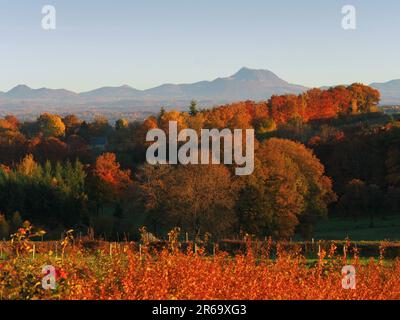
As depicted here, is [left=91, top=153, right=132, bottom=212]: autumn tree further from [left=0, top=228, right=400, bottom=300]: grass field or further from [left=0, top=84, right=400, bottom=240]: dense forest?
[left=0, top=228, right=400, bottom=300]: grass field

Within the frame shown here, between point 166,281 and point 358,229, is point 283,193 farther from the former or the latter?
point 166,281

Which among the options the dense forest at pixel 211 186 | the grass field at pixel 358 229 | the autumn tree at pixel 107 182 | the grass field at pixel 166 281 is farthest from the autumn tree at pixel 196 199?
the grass field at pixel 166 281

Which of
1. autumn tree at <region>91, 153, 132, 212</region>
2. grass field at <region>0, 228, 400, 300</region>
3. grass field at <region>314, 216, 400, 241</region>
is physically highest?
grass field at <region>0, 228, 400, 300</region>

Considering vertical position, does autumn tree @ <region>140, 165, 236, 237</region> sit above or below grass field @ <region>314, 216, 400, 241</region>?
above

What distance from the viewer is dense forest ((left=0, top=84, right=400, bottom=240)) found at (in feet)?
140

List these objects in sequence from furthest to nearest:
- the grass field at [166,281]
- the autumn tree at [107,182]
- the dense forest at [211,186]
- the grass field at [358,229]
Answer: the autumn tree at [107,182] < the dense forest at [211,186] < the grass field at [358,229] < the grass field at [166,281]

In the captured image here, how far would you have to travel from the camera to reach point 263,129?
81.6 metres

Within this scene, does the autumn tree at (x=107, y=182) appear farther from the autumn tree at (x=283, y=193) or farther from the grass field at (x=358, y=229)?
the grass field at (x=358, y=229)

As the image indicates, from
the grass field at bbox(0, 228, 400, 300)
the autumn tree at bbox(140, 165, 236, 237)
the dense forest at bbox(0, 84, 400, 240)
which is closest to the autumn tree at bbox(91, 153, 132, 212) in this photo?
the dense forest at bbox(0, 84, 400, 240)

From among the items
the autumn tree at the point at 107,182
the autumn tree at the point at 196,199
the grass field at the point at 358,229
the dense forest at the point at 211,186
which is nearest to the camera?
the autumn tree at the point at 196,199

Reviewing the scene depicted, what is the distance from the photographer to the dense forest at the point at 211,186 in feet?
140

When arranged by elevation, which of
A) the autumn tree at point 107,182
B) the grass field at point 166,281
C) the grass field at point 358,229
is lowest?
the grass field at point 358,229

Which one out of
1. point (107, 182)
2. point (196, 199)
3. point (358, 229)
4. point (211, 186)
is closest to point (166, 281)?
point (196, 199)
